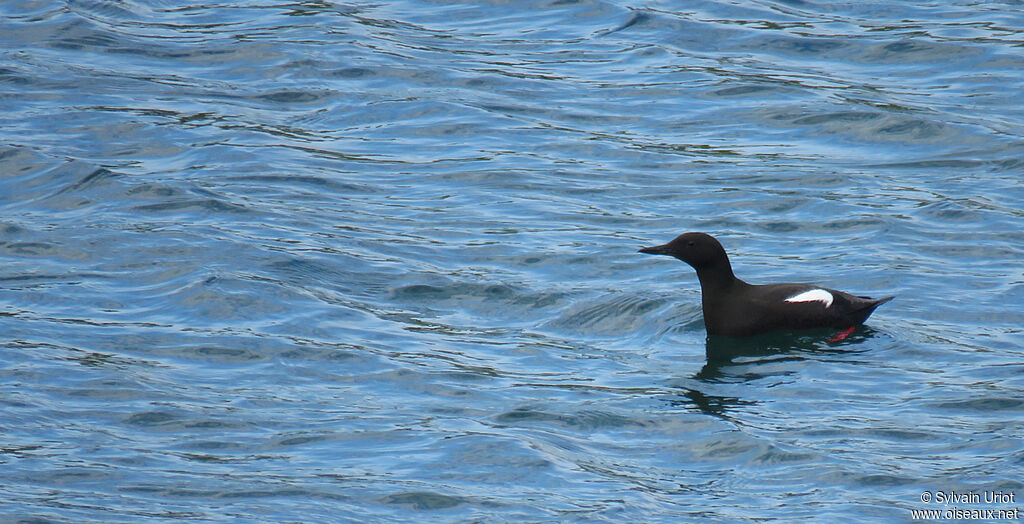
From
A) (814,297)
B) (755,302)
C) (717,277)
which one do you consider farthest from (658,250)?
(814,297)

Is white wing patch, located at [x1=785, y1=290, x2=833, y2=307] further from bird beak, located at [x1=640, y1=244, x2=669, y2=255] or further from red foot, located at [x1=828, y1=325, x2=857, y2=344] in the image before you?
bird beak, located at [x1=640, y1=244, x2=669, y2=255]

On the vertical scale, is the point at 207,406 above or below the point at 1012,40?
below

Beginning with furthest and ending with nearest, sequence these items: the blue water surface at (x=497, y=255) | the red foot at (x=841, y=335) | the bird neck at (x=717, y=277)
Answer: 1. the bird neck at (x=717, y=277)
2. the red foot at (x=841, y=335)
3. the blue water surface at (x=497, y=255)

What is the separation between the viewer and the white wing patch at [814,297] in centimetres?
909

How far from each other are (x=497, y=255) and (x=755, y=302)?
7.73 feet

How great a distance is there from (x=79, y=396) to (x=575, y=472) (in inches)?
118

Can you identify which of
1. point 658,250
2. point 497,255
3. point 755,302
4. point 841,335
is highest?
point 658,250

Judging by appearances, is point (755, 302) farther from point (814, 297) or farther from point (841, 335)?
point (841, 335)

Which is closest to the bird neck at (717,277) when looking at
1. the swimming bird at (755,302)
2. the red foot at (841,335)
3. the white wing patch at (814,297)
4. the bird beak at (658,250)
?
the swimming bird at (755,302)

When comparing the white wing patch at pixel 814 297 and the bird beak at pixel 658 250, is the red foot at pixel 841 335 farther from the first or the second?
the bird beak at pixel 658 250

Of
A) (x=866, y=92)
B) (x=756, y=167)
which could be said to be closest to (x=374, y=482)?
(x=756, y=167)

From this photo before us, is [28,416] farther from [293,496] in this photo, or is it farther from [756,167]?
[756,167]

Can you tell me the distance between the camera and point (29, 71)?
15.5m

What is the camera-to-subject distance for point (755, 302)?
9266 millimetres
